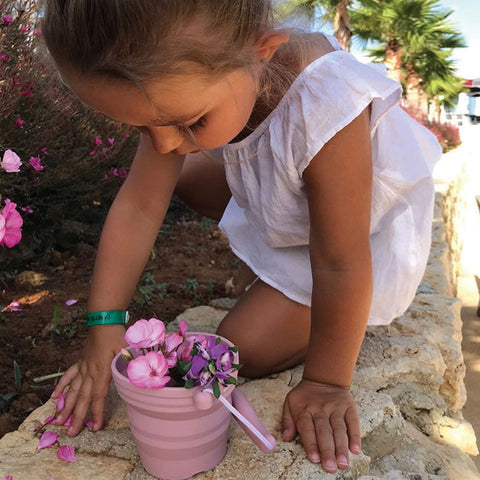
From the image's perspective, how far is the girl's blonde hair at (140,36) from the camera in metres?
0.96

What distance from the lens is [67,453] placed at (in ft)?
3.96

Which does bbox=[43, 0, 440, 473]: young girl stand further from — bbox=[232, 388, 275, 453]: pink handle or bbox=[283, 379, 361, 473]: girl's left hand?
bbox=[232, 388, 275, 453]: pink handle

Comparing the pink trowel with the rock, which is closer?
the pink trowel

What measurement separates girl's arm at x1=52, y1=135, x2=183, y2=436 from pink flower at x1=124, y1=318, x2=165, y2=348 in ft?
1.40

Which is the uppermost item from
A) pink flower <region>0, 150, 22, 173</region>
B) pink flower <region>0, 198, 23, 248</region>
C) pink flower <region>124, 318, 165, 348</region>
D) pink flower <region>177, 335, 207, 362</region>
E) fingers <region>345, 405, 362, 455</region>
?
pink flower <region>0, 150, 22, 173</region>

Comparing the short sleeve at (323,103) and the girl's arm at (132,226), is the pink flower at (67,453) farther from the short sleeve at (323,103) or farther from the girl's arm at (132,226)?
the short sleeve at (323,103)

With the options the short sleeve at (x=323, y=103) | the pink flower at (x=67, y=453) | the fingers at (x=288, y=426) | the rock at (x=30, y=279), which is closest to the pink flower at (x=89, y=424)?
the pink flower at (x=67, y=453)

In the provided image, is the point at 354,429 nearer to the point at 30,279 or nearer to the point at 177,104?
the point at 177,104

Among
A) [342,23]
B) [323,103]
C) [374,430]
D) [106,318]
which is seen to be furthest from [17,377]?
[342,23]

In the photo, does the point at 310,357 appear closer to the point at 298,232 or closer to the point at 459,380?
the point at 298,232

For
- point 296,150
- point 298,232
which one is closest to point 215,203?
point 298,232

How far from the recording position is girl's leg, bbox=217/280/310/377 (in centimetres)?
158

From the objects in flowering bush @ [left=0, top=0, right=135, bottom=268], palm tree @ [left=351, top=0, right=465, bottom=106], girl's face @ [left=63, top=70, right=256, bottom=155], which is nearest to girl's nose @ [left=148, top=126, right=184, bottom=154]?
girl's face @ [left=63, top=70, right=256, bottom=155]

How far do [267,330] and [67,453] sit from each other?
67 cm
